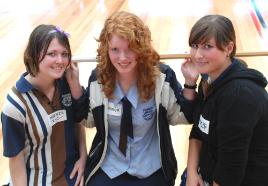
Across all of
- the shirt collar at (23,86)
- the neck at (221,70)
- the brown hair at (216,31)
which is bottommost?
the shirt collar at (23,86)

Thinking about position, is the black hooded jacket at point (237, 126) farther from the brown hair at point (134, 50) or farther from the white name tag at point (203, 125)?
the brown hair at point (134, 50)

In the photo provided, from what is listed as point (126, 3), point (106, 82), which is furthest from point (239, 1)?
point (106, 82)

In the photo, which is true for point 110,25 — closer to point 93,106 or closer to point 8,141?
point 93,106

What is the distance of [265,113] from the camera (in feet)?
5.05

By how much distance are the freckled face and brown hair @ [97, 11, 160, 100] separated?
2 cm

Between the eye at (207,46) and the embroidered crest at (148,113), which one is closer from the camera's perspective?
the eye at (207,46)

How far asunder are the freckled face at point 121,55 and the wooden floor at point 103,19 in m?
2.22

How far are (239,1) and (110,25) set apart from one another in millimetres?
5813

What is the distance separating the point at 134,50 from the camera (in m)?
→ 1.75

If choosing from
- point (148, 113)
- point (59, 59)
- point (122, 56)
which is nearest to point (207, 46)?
point (122, 56)

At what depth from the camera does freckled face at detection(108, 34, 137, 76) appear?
1.74m

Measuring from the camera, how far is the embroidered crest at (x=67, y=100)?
1957 millimetres

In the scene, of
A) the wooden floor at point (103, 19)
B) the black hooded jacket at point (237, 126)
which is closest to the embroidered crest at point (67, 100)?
the black hooded jacket at point (237, 126)

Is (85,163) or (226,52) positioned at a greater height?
(226,52)
